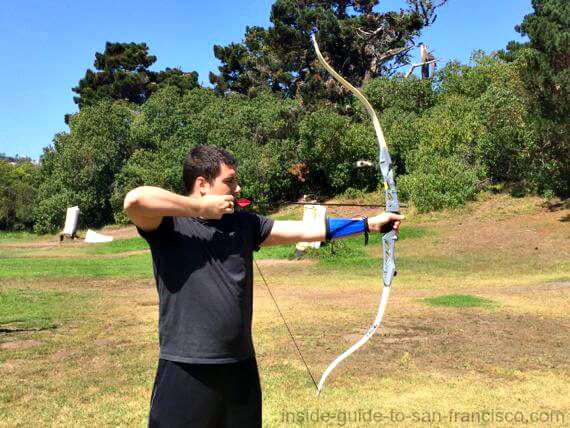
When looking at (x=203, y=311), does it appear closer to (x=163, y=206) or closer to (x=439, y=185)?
(x=163, y=206)

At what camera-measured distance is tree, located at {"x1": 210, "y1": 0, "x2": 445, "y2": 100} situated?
37875 mm

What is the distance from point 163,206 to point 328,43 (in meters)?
38.7

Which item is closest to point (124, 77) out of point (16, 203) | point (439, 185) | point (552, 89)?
point (16, 203)

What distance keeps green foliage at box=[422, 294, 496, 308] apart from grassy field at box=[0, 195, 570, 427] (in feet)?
0.11

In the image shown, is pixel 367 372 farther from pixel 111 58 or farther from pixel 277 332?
pixel 111 58

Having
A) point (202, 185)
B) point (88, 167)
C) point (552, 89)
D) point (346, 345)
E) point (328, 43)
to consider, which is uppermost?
point (328, 43)

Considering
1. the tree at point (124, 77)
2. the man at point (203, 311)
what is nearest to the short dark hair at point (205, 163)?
the man at point (203, 311)

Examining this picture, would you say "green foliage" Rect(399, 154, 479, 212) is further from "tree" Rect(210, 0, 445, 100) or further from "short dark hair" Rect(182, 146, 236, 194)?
"short dark hair" Rect(182, 146, 236, 194)

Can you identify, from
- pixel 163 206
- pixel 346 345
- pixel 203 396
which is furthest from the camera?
pixel 346 345

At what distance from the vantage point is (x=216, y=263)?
8.09ft

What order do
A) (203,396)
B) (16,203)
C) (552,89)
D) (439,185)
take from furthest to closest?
1. (16,203)
2. (439,185)
3. (552,89)
4. (203,396)

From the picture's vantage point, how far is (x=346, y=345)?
7355 millimetres

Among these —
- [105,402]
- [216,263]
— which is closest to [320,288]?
[105,402]

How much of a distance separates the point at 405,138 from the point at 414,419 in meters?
24.6
